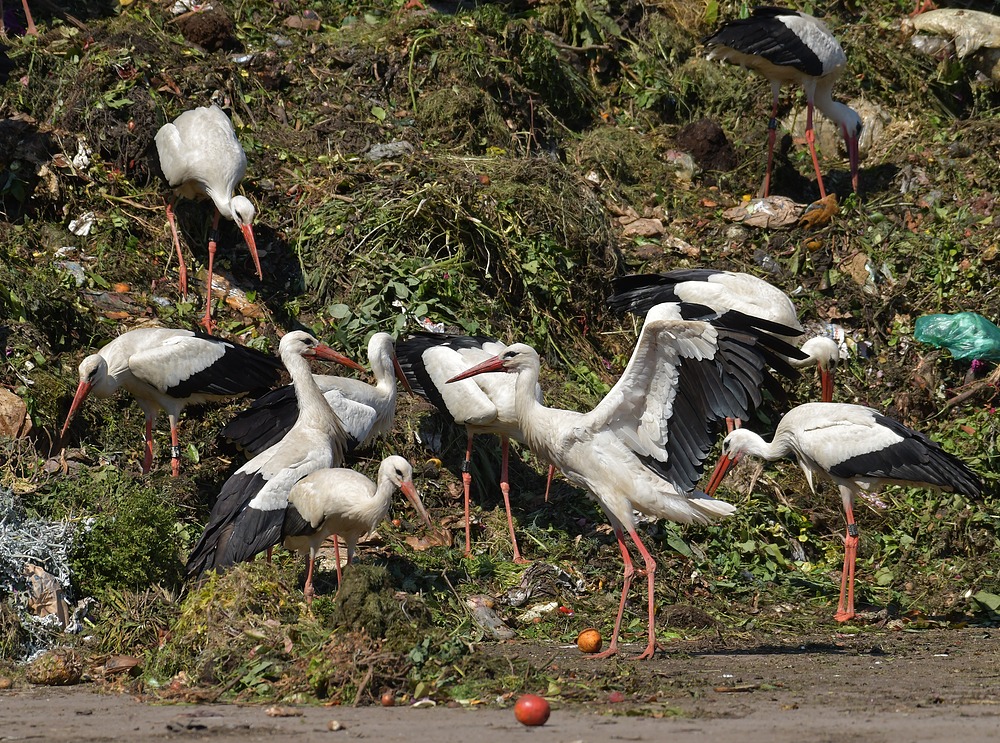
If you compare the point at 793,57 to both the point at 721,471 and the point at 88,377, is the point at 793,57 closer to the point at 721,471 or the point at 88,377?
the point at 721,471

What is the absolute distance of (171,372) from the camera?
862cm

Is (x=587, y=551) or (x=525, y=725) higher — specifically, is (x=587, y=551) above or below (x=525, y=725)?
below

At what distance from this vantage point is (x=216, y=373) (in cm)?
879

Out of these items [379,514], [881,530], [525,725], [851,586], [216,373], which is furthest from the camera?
[881,530]

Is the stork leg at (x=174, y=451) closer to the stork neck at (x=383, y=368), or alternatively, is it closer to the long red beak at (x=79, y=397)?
the long red beak at (x=79, y=397)

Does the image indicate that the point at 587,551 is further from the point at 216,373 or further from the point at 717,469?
the point at 216,373

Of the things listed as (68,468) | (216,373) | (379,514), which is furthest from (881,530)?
(68,468)

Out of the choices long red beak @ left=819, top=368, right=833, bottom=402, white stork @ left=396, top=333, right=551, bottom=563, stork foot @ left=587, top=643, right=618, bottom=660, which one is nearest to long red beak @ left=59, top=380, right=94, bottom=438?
white stork @ left=396, top=333, right=551, bottom=563

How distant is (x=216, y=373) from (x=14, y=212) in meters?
2.89

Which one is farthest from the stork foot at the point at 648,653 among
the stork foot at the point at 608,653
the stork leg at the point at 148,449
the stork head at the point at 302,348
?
the stork leg at the point at 148,449

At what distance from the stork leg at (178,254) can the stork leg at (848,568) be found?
5214mm

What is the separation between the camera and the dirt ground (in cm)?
485

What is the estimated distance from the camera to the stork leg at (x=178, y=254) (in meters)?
10.2

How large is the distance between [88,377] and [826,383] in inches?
216
